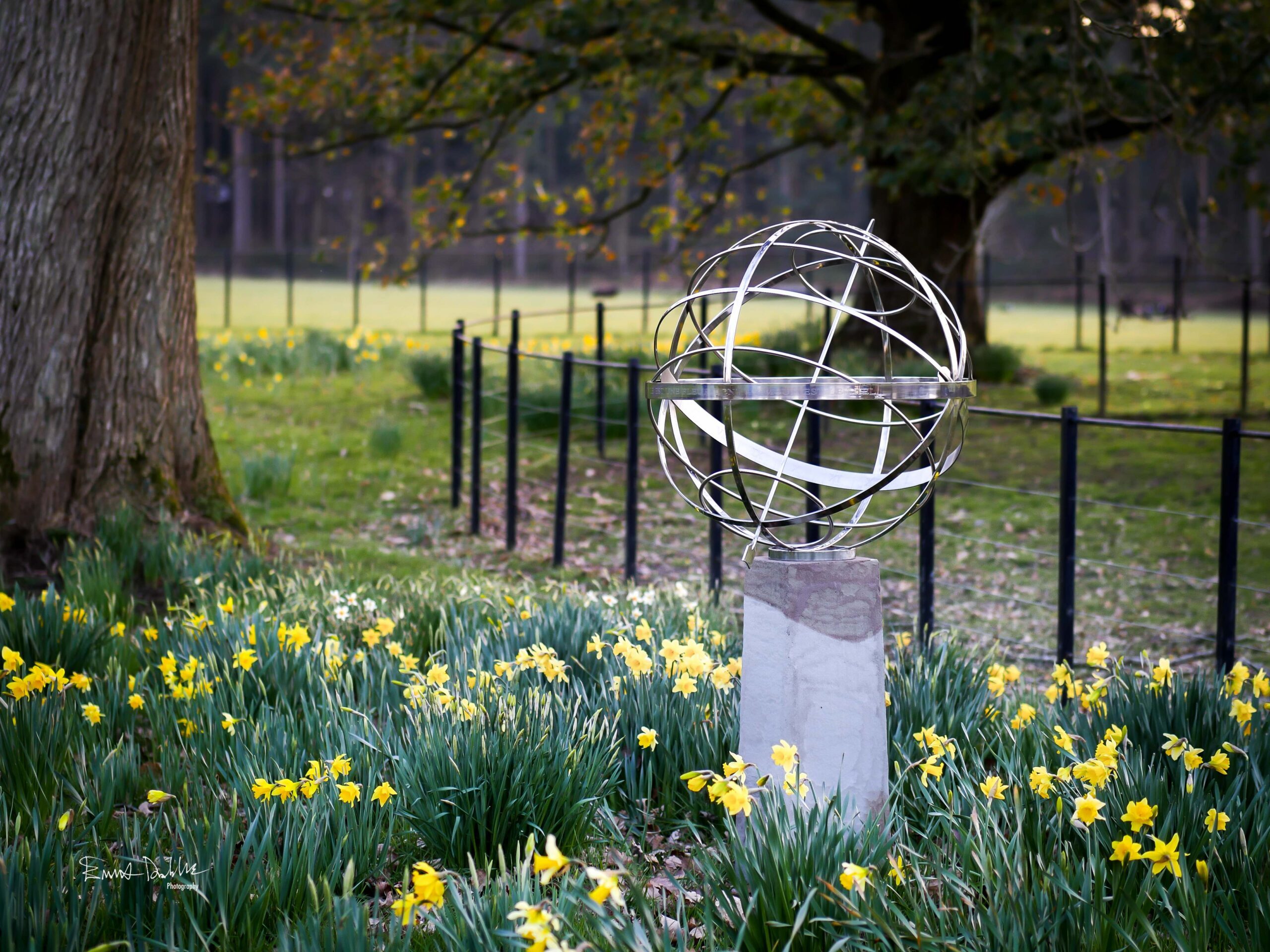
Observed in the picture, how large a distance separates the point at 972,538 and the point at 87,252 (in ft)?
18.0

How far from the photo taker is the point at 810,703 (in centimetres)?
264

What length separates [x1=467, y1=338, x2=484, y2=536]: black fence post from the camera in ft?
26.1

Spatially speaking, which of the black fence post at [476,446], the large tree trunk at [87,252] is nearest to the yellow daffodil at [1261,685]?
the large tree trunk at [87,252]

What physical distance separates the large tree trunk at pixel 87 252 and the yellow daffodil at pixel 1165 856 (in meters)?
4.88

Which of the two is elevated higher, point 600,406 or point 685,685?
point 600,406

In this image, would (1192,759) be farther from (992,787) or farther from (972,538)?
(972,538)

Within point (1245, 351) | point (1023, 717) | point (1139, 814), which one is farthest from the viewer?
point (1245, 351)

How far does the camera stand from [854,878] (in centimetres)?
209

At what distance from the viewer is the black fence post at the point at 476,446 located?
7.97 metres

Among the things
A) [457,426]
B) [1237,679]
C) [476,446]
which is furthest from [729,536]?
[1237,679]

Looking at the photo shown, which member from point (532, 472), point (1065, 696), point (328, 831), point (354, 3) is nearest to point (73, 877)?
point (328, 831)

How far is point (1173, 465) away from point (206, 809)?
9.64 meters

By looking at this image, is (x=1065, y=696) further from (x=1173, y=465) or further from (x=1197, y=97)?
(x=1197, y=97)

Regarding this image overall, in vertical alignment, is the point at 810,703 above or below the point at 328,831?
above
